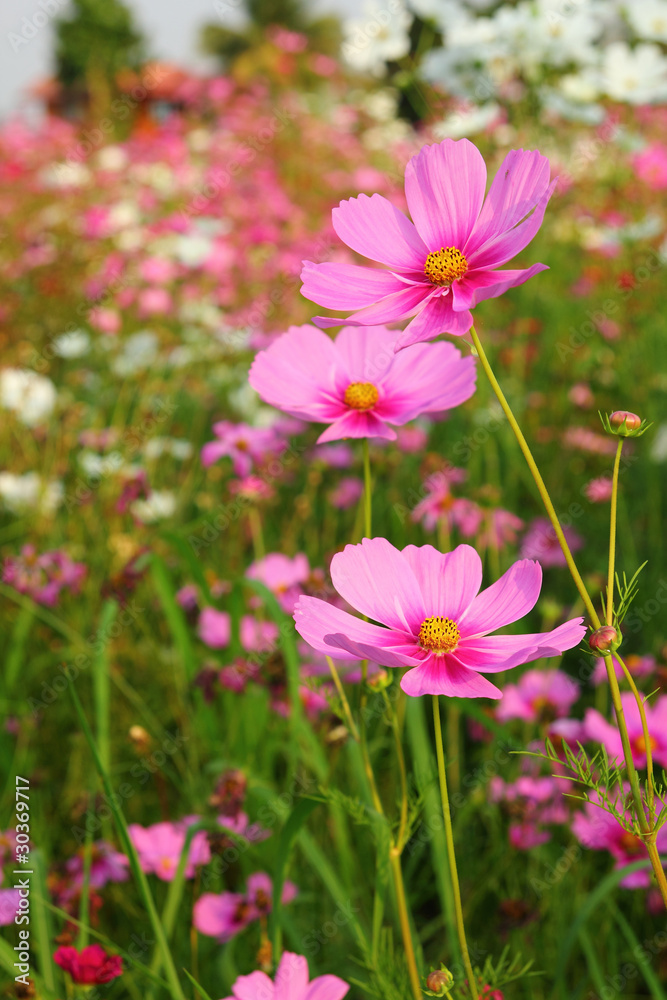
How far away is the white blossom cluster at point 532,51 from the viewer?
61.0 inches

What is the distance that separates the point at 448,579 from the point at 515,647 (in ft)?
0.18

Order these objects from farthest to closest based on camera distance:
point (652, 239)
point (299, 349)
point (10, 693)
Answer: point (652, 239), point (10, 693), point (299, 349)

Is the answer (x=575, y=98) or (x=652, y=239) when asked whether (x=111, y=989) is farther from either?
(x=652, y=239)

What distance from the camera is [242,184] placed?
11.9 feet

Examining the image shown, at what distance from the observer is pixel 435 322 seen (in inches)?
16.7

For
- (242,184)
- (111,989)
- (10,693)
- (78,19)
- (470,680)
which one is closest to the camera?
(470,680)

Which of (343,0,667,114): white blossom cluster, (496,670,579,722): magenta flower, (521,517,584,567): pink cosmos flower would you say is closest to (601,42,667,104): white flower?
(343,0,667,114): white blossom cluster

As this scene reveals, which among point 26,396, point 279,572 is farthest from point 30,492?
point 279,572

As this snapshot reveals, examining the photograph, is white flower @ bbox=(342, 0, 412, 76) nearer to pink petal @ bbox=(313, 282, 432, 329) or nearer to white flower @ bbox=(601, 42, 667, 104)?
white flower @ bbox=(601, 42, 667, 104)

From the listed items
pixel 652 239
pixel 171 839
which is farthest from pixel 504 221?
pixel 652 239

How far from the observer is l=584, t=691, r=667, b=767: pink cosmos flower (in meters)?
→ 0.78

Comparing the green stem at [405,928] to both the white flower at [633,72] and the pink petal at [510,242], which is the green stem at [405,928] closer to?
the pink petal at [510,242]

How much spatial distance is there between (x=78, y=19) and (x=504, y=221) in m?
15.9

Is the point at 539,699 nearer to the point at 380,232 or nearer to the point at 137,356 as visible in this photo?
the point at 380,232
